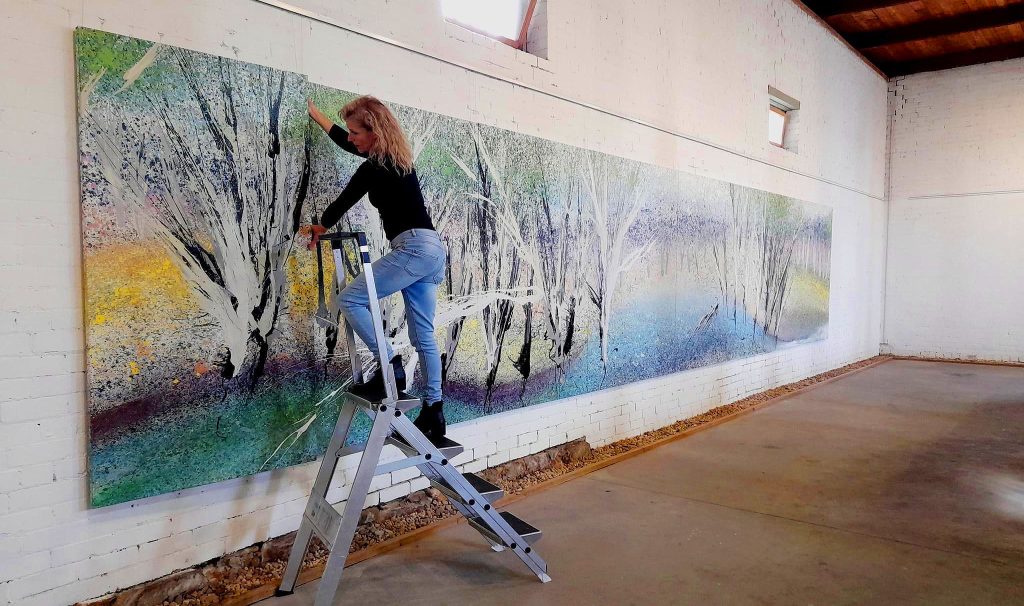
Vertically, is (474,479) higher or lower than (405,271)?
lower

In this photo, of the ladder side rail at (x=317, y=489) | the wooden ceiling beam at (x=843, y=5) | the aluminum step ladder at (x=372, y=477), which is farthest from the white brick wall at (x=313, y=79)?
the wooden ceiling beam at (x=843, y=5)

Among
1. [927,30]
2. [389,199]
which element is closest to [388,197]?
[389,199]

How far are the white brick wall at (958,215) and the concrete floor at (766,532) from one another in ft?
16.3

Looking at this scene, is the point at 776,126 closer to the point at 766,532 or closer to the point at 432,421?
the point at 766,532

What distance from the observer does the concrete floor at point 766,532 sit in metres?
2.42

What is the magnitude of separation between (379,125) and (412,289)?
66 centimetres

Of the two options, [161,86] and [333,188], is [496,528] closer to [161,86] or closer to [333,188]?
[333,188]

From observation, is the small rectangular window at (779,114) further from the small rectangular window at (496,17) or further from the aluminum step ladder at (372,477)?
the aluminum step ladder at (372,477)

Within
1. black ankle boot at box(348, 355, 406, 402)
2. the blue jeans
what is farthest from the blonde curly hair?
black ankle boot at box(348, 355, 406, 402)

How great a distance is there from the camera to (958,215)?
30.1 ft

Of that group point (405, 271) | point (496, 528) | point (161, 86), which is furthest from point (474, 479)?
point (161, 86)

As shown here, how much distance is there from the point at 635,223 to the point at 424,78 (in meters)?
2.11

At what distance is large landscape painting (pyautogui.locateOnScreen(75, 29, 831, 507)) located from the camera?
212cm

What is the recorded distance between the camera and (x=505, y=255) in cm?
359
